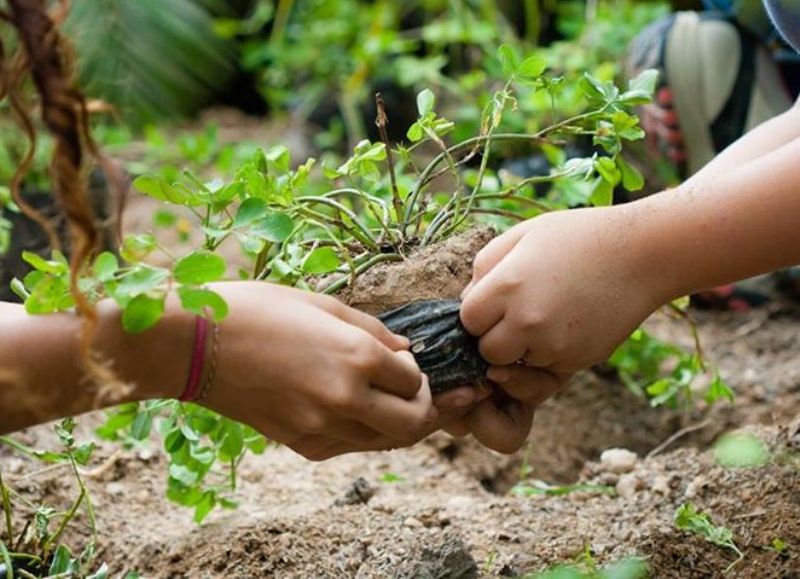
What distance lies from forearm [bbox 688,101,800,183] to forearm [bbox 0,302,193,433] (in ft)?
2.31

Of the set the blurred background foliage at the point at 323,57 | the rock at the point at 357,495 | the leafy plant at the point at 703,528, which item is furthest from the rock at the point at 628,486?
the blurred background foliage at the point at 323,57

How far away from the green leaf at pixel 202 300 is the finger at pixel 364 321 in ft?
0.44

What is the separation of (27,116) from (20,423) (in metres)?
0.32

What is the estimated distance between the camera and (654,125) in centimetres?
277

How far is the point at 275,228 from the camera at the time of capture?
1225mm

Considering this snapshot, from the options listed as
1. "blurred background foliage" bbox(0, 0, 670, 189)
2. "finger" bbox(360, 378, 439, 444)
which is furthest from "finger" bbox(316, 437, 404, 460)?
"blurred background foliage" bbox(0, 0, 670, 189)

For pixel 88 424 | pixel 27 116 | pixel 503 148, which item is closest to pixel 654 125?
pixel 503 148

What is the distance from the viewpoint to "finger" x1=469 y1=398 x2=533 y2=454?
1365 millimetres

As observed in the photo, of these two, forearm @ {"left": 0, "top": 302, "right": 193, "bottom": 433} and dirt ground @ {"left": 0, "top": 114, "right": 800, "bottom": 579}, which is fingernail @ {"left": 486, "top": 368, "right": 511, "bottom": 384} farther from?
forearm @ {"left": 0, "top": 302, "right": 193, "bottom": 433}

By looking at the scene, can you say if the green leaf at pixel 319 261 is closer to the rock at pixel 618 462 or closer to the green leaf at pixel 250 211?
the green leaf at pixel 250 211

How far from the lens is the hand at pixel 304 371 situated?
1127 mm

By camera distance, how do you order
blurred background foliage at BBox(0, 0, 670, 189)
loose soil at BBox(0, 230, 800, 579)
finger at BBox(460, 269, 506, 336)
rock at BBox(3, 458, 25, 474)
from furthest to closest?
blurred background foliage at BBox(0, 0, 670, 189), rock at BBox(3, 458, 25, 474), loose soil at BBox(0, 230, 800, 579), finger at BBox(460, 269, 506, 336)

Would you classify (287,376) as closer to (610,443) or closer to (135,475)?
(135,475)

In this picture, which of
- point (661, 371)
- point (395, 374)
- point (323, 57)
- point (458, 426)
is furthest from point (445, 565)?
point (323, 57)
